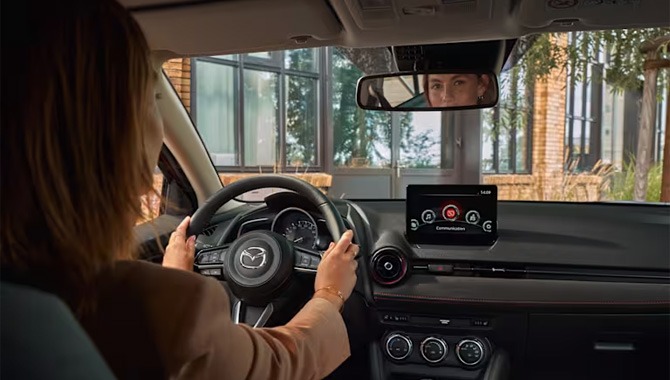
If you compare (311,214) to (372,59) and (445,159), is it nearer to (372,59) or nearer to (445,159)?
(372,59)

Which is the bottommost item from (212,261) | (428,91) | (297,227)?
(212,261)

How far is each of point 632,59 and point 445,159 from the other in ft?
11.2

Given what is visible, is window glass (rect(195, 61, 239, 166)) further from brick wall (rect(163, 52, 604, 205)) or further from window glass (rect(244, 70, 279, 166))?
brick wall (rect(163, 52, 604, 205))

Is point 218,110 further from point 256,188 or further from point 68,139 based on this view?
point 68,139

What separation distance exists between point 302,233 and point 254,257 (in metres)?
0.35

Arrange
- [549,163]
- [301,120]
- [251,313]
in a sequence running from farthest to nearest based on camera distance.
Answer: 1. [549,163]
2. [301,120]
3. [251,313]

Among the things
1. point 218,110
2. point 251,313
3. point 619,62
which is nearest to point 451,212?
point 251,313

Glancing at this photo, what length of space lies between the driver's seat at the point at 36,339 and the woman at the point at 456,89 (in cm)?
208

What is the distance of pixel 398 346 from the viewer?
8.20 feet

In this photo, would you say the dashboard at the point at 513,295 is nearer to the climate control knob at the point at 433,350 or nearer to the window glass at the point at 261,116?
the climate control knob at the point at 433,350

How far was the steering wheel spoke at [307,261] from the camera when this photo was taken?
2209mm

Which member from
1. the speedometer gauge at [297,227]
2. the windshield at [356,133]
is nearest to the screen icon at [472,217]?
the speedometer gauge at [297,227]

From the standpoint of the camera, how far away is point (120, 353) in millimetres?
992

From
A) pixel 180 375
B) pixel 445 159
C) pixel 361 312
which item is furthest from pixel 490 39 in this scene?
pixel 445 159
